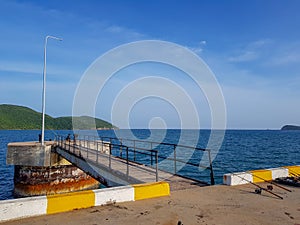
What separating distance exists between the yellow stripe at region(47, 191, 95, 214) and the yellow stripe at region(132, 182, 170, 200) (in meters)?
1.05

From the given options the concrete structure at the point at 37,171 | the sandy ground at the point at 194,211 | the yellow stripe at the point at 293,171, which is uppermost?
the yellow stripe at the point at 293,171

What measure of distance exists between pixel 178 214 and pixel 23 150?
16.0 m

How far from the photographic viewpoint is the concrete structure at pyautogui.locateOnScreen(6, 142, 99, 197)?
697 inches

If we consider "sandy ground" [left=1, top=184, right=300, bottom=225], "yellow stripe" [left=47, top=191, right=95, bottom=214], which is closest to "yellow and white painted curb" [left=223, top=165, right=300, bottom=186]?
"sandy ground" [left=1, top=184, right=300, bottom=225]

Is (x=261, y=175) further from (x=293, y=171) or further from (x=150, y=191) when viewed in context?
(x=150, y=191)

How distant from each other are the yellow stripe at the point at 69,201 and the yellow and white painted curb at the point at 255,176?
4.10 meters

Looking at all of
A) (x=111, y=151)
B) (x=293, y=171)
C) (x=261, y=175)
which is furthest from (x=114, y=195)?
(x=111, y=151)

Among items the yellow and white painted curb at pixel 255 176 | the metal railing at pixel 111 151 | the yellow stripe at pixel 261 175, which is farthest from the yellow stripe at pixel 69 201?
the yellow stripe at pixel 261 175

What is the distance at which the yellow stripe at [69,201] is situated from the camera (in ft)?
15.6

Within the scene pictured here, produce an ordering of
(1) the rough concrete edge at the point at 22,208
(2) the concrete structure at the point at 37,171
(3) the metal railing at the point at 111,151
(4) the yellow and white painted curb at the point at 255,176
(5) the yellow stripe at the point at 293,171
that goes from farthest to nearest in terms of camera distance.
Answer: (2) the concrete structure at the point at 37,171
(5) the yellow stripe at the point at 293,171
(3) the metal railing at the point at 111,151
(4) the yellow and white painted curb at the point at 255,176
(1) the rough concrete edge at the point at 22,208

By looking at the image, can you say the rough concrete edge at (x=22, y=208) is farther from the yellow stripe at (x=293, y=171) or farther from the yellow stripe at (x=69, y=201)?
the yellow stripe at (x=293, y=171)

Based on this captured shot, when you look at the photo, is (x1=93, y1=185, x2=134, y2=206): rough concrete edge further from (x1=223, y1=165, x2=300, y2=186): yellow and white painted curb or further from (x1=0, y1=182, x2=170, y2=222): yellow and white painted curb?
(x1=223, y1=165, x2=300, y2=186): yellow and white painted curb

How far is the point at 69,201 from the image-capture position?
4926 millimetres

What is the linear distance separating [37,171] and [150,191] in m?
14.5
